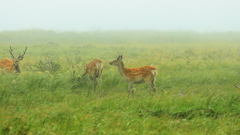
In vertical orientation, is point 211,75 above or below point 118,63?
below

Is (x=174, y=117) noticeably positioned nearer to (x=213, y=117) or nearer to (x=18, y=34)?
(x=213, y=117)

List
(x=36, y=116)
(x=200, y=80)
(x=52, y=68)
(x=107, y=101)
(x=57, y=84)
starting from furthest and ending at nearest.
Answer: (x=52, y=68), (x=200, y=80), (x=57, y=84), (x=107, y=101), (x=36, y=116)

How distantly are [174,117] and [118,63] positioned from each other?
4.04 m

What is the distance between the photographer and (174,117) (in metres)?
5.48

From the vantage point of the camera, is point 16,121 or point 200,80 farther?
point 200,80

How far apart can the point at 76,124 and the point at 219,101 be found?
387 centimetres

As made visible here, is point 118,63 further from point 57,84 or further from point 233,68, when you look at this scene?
point 233,68

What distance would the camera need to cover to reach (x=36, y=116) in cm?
490

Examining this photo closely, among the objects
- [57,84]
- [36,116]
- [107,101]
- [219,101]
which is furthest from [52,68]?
[219,101]

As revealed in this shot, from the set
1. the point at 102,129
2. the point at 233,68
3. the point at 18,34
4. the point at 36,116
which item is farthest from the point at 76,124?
the point at 18,34

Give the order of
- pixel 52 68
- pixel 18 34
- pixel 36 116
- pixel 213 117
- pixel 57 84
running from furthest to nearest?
pixel 18 34 → pixel 52 68 → pixel 57 84 → pixel 213 117 → pixel 36 116

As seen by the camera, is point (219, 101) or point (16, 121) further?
point (219, 101)

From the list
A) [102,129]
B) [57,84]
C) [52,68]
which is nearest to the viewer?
[102,129]

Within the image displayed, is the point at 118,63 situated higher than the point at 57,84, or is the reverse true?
the point at 118,63
